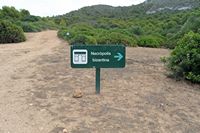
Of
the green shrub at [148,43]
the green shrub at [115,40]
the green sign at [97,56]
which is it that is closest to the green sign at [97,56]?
Answer: the green sign at [97,56]

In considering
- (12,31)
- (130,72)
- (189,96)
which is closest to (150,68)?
(130,72)

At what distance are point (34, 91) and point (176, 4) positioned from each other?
5811cm

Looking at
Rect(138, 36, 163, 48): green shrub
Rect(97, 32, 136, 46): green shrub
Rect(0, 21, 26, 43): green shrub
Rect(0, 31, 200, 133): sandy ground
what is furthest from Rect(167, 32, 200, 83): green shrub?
Rect(0, 21, 26, 43): green shrub

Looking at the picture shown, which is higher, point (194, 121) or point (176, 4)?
point (176, 4)

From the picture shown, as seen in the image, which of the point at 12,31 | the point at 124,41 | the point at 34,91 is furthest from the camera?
the point at 12,31

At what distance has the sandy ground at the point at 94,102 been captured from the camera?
5488mm

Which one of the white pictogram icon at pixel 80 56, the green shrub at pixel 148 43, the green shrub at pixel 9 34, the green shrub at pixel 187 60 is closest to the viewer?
the white pictogram icon at pixel 80 56

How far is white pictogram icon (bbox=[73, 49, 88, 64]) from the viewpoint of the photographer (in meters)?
6.68

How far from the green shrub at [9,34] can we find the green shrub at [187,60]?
1113cm

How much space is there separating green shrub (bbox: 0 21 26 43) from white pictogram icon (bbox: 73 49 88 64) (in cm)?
1213

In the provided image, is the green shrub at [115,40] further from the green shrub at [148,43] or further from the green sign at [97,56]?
the green sign at [97,56]

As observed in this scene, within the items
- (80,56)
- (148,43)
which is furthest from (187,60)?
(148,43)

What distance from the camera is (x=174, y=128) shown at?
5566mm

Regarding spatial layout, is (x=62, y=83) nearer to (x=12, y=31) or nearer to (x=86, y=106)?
(x=86, y=106)
